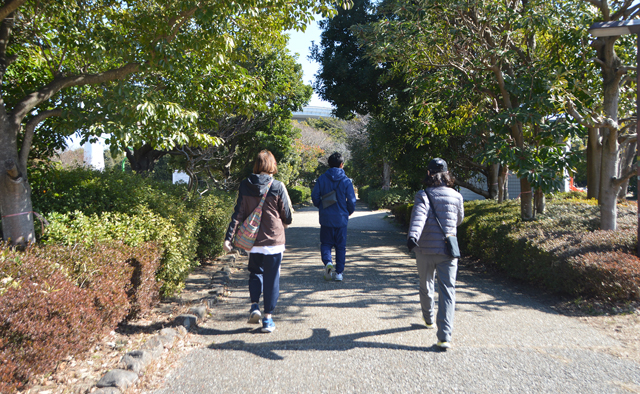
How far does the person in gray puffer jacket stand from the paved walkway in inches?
13.0

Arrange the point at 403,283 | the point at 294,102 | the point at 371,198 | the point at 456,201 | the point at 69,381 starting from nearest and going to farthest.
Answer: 1. the point at 69,381
2. the point at 456,201
3. the point at 403,283
4. the point at 294,102
5. the point at 371,198

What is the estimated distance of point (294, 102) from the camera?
14.3m

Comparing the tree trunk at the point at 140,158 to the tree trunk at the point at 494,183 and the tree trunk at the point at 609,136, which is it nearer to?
the tree trunk at the point at 494,183

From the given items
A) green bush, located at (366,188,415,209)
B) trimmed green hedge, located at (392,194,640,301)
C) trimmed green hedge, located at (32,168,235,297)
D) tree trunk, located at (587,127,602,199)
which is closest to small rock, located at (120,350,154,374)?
trimmed green hedge, located at (32,168,235,297)

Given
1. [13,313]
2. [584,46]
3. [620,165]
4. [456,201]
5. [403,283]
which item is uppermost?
[584,46]

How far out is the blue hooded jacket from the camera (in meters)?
6.23

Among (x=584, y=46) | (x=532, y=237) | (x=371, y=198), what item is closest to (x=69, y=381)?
(x=532, y=237)

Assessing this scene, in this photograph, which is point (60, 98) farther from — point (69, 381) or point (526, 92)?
point (526, 92)

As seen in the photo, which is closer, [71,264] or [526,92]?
[71,264]

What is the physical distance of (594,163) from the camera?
1000 cm

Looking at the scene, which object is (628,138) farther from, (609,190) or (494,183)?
(494,183)

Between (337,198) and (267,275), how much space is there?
232cm

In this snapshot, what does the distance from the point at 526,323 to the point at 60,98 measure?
21.5 feet

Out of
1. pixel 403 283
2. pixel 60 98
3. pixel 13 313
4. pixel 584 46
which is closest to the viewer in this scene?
pixel 13 313
